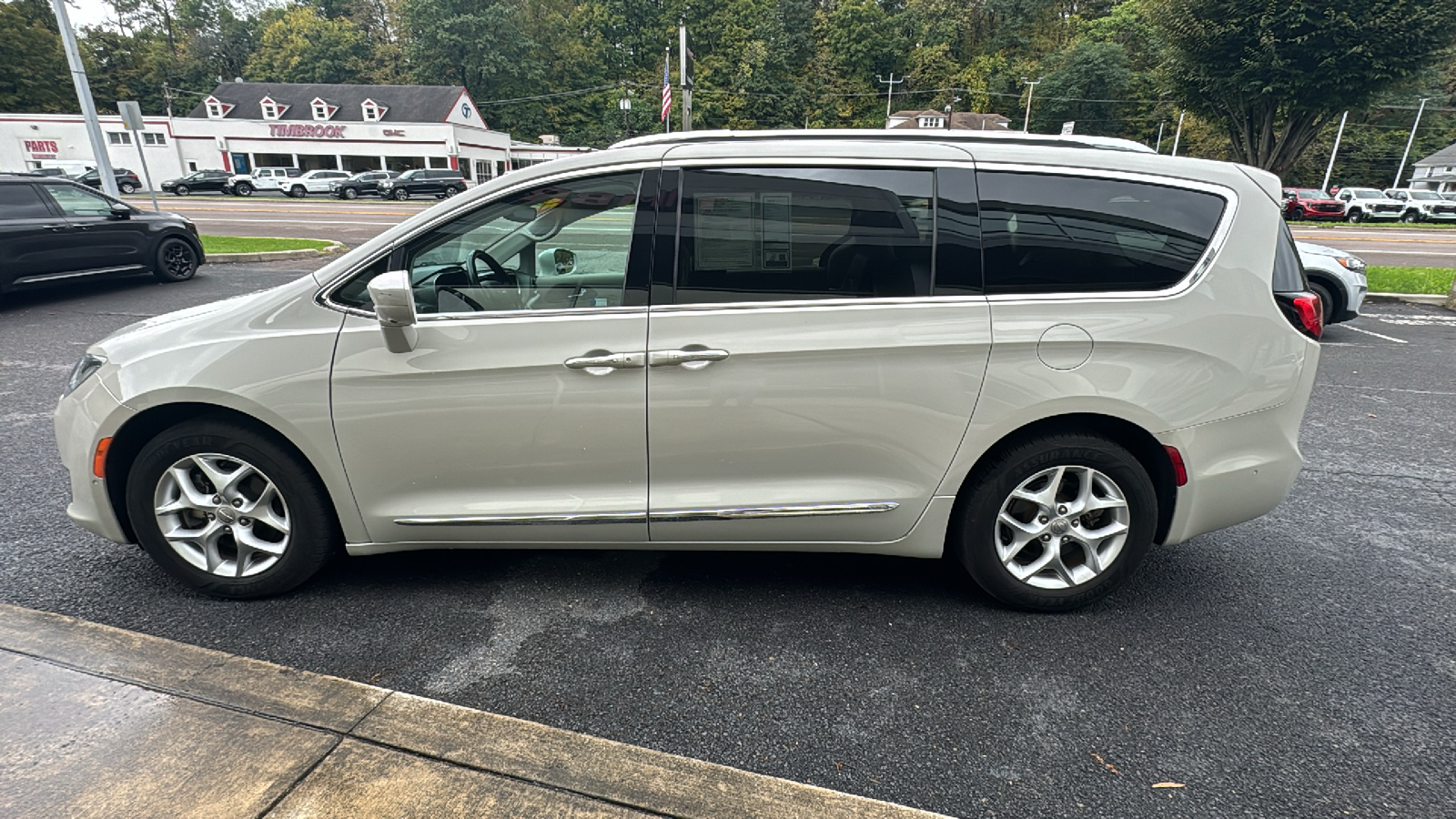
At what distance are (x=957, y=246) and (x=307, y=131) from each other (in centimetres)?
6505

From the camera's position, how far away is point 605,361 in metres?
2.62

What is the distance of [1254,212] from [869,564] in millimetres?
2050

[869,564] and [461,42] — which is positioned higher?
[461,42]

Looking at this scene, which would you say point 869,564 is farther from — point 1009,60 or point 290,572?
point 1009,60

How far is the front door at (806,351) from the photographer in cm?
264

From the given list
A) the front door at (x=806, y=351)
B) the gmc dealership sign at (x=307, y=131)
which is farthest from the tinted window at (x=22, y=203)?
the gmc dealership sign at (x=307, y=131)

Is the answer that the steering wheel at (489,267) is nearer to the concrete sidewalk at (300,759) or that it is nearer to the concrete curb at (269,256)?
the concrete sidewalk at (300,759)

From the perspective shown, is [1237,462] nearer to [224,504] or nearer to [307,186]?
[224,504]

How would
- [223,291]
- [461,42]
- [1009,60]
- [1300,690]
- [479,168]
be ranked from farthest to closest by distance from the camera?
[1009,60] → [461,42] → [479,168] → [223,291] → [1300,690]

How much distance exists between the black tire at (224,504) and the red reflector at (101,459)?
4.0 inches

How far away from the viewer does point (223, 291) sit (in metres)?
10.5

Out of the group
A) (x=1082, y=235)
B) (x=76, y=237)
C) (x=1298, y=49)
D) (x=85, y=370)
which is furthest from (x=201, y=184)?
(x=1082, y=235)

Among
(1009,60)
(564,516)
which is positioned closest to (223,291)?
(564,516)

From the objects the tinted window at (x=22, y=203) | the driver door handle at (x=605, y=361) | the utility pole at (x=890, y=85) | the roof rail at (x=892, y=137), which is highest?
the utility pole at (x=890, y=85)
